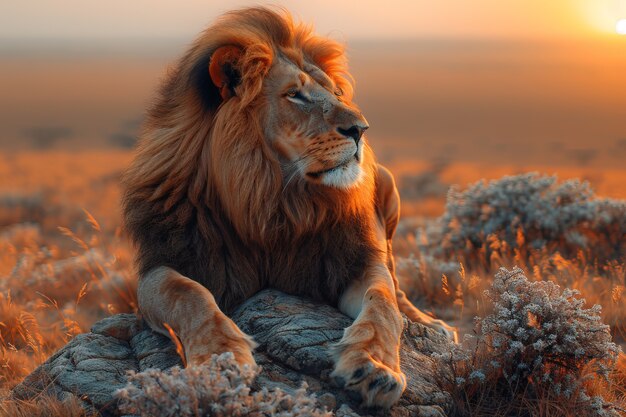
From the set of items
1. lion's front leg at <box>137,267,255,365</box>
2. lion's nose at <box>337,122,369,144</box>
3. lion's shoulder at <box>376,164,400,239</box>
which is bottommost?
lion's front leg at <box>137,267,255,365</box>

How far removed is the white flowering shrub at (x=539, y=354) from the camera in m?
4.21

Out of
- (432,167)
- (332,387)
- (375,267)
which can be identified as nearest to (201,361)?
(332,387)

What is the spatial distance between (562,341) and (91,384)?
242 cm

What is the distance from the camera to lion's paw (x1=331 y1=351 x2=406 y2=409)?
3.54 metres

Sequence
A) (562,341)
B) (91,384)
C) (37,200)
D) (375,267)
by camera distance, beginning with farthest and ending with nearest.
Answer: (37,200) → (375,267) → (562,341) → (91,384)

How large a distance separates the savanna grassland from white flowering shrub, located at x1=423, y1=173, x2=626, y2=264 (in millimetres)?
15

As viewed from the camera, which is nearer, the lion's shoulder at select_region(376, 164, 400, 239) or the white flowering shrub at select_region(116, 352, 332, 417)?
the white flowering shrub at select_region(116, 352, 332, 417)

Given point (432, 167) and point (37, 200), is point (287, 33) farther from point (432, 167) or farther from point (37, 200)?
point (432, 167)

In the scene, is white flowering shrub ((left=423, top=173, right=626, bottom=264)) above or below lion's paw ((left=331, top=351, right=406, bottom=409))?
above

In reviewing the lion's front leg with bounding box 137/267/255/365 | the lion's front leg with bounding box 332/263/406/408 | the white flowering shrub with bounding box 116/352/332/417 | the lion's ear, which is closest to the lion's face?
the lion's ear

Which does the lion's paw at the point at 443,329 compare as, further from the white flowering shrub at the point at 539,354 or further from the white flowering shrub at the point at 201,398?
the white flowering shrub at the point at 201,398

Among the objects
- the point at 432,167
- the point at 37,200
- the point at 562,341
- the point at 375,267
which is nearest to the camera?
the point at 562,341

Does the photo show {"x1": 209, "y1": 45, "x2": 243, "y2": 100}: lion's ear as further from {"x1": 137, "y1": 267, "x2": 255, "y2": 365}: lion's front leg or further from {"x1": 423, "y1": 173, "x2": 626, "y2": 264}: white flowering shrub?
{"x1": 423, "y1": 173, "x2": 626, "y2": 264}: white flowering shrub

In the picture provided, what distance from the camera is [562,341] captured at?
14.1 ft
